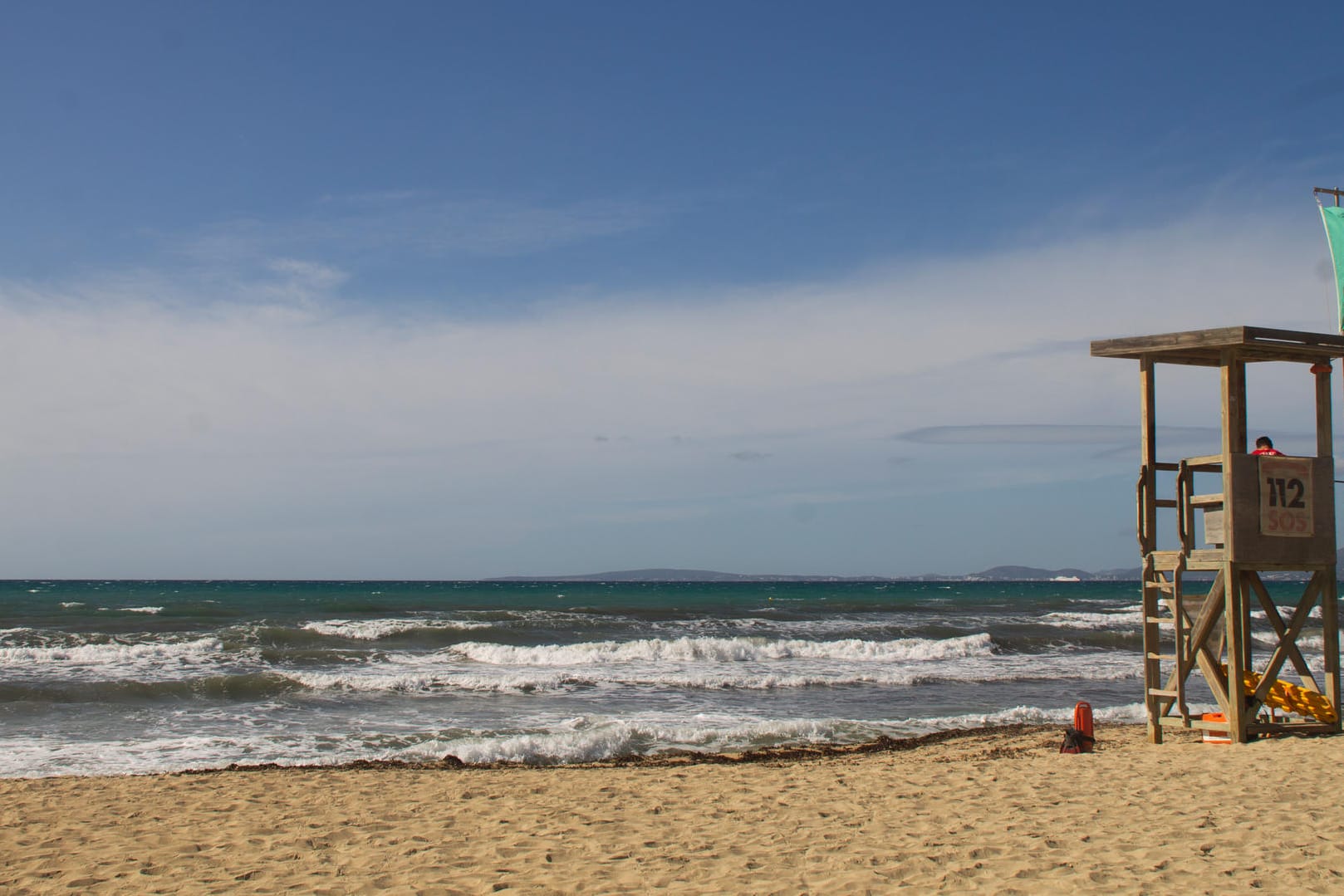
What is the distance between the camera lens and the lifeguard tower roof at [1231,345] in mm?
9914

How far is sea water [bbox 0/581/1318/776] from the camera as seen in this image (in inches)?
487

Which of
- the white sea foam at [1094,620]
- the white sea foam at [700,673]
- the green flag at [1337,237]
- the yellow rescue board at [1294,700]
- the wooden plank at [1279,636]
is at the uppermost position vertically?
the green flag at [1337,237]

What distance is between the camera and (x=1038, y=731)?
1270 cm

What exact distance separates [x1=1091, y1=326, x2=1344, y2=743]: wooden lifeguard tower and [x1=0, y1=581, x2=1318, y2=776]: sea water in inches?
141

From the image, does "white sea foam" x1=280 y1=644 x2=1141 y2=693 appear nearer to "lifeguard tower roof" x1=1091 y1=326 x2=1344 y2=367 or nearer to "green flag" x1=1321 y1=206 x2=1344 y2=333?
"lifeguard tower roof" x1=1091 y1=326 x2=1344 y2=367

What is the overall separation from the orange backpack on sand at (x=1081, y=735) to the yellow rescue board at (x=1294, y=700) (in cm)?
146

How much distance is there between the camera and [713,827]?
7.47 metres

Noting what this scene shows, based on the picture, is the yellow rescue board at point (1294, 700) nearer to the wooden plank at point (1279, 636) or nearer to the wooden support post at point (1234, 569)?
the wooden plank at point (1279, 636)

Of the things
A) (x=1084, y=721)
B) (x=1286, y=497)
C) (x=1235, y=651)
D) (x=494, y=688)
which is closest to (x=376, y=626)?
(x=494, y=688)

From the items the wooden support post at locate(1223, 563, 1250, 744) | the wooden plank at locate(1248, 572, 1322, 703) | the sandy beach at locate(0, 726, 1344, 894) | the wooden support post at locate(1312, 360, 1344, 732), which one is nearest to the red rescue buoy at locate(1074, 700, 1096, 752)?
the sandy beach at locate(0, 726, 1344, 894)

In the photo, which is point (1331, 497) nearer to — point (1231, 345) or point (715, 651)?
point (1231, 345)

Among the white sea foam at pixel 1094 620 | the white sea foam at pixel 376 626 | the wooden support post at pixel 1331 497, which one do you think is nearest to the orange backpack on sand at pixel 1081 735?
the wooden support post at pixel 1331 497

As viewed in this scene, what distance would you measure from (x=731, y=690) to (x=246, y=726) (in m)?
7.93

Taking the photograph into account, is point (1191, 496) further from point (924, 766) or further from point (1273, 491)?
point (924, 766)
